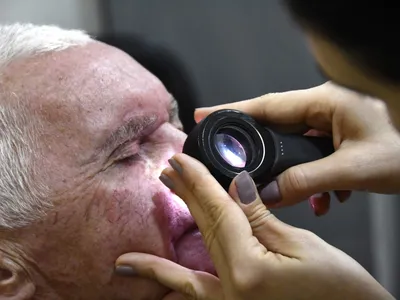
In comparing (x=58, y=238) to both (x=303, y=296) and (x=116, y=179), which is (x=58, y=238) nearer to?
(x=116, y=179)

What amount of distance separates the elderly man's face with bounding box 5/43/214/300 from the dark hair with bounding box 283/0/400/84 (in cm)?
53

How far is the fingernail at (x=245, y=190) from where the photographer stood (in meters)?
0.99

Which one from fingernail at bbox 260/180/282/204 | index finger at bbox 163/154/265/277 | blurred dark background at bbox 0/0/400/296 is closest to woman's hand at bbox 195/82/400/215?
fingernail at bbox 260/180/282/204

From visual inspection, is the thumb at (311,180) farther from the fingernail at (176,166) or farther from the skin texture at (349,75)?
the skin texture at (349,75)

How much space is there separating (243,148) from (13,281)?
0.44 metres

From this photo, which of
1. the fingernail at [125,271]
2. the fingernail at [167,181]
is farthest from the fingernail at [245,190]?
the fingernail at [125,271]

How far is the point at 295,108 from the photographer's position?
1.15m

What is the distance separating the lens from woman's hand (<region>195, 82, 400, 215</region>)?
104 centimetres

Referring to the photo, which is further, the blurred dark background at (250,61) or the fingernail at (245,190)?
the blurred dark background at (250,61)

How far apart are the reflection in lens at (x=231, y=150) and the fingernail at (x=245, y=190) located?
5 centimetres

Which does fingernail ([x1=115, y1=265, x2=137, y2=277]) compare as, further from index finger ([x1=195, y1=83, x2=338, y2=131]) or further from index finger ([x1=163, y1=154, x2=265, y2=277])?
index finger ([x1=195, y1=83, x2=338, y2=131])

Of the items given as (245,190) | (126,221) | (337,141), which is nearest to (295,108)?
(337,141)

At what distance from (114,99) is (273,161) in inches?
11.6

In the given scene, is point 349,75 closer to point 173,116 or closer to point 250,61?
point 173,116
